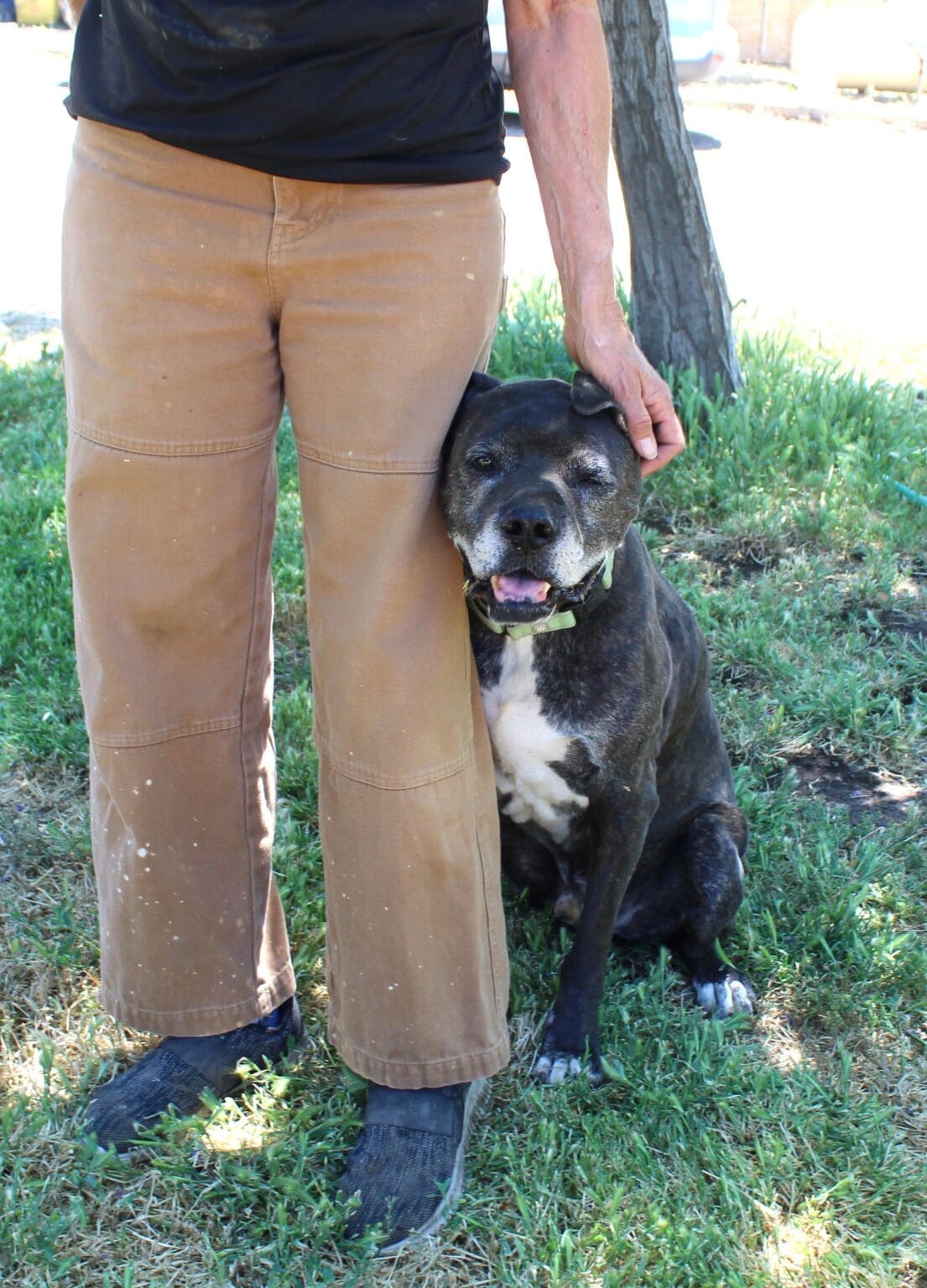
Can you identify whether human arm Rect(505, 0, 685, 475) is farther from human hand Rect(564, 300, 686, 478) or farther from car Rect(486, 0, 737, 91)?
car Rect(486, 0, 737, 91)

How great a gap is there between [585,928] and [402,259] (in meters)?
1.42

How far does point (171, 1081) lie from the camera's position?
2.51m

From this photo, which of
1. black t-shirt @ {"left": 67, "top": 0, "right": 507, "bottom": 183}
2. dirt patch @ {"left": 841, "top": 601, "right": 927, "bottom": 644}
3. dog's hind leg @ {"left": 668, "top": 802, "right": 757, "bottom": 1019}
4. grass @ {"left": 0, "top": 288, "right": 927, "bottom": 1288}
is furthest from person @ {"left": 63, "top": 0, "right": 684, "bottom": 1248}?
dirt patch @ {"left": 841, "top": 601, "right": 927, "bottom": 644}

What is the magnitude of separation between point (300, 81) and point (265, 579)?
85 cm

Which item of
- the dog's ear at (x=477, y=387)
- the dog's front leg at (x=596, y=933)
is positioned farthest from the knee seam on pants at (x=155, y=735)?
the dog's front leg at (x=596, y=933)

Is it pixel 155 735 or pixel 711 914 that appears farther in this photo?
pixel 711 914

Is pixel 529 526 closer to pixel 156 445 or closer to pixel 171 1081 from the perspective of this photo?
pixel 156 445

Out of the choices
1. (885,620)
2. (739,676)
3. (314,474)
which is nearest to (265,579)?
(314,474)

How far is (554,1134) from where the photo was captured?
2479mm

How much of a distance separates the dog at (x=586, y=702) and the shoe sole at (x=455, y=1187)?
0.17 m

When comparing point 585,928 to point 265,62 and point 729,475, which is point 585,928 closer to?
point 265,62

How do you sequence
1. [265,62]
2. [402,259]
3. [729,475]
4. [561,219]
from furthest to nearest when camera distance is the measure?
[729,475] → [561,219] → [402,259] → [265,62]

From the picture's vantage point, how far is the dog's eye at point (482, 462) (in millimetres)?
2314

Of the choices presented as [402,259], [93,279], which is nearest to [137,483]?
[93,279]
